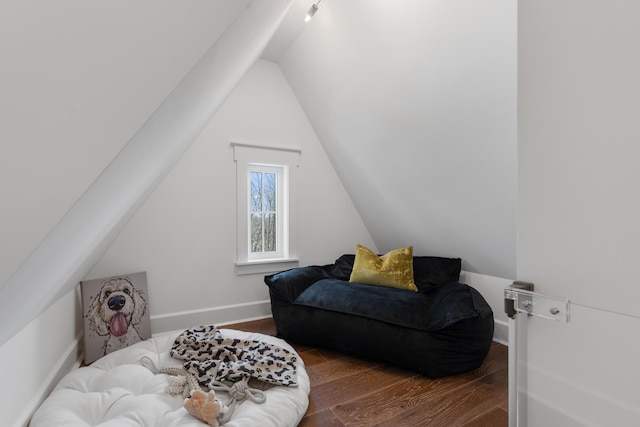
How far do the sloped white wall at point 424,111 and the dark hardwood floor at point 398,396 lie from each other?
40.0 inches

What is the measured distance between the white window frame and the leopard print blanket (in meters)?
0.90

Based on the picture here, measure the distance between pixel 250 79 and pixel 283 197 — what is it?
1217mm

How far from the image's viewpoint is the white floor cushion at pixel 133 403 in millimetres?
1436

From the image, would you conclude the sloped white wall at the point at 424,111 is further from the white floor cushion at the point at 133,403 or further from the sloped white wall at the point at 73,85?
the white floor cushion at the point at 133,403

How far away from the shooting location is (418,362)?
2.07 m

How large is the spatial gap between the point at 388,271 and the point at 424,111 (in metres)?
1.42

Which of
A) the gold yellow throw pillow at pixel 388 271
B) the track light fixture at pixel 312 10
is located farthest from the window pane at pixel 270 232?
the track light fixture at pixel 312 10

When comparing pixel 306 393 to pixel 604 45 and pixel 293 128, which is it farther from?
pixel 293 128

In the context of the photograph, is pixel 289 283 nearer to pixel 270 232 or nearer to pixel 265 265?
pixel 265 265

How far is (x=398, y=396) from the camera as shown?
1847 mm

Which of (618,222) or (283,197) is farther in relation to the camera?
(283,197)

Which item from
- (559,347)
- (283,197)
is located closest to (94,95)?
(559,347)

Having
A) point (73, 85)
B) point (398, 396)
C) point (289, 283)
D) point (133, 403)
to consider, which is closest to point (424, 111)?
point (289, 283)

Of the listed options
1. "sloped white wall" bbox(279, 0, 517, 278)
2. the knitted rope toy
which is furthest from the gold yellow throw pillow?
the knitted rope toy
